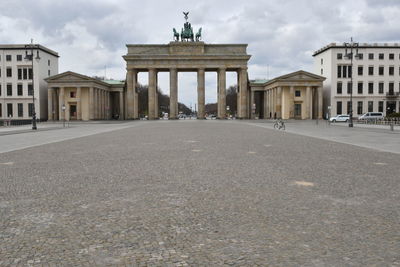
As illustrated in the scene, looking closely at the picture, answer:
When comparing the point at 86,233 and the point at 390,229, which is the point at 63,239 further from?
the point at 390,229

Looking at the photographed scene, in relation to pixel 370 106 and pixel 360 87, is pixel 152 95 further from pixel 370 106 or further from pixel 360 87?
pixel 370 106

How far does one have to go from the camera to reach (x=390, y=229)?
5.29 m

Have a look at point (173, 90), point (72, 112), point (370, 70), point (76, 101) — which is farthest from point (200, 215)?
point (370, 70)

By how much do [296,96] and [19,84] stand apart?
62564 millimetres

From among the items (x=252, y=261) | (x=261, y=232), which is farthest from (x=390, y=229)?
(x=252, y=261)

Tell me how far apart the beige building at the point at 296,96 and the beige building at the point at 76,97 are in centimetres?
3484

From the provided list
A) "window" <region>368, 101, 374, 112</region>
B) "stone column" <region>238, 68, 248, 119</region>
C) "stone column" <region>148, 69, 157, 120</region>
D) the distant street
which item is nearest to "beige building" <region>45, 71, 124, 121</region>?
"stone column" <region>148, 69, 157, 120</region>

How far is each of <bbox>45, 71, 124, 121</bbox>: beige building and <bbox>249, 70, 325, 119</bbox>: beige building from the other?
34.8 m

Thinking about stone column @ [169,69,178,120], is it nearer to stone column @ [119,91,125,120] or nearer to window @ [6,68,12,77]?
stone column @ [119,91,125,120]

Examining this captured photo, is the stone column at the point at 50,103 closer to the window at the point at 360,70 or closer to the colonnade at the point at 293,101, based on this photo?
the colonnade at the point at 293,101

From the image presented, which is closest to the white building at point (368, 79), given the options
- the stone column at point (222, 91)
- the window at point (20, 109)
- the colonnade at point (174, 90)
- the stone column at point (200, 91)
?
the colonnade at point (174, 90)

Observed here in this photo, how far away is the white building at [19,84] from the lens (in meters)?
85.3

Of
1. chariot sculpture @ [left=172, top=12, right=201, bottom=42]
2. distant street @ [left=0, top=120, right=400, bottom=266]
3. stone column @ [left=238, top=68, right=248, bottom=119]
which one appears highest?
chariot sculpture @ [left=172, top=12, right=201, bottom=42]

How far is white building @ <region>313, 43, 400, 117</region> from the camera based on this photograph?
3401 inches
